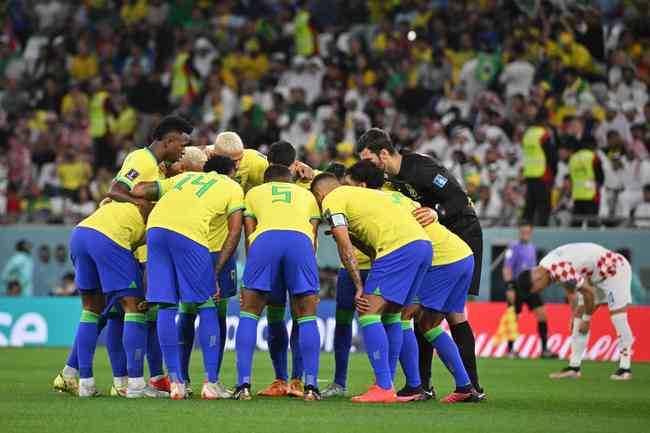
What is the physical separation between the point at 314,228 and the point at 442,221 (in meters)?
1.48

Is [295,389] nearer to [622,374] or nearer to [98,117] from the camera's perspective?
[622,374]

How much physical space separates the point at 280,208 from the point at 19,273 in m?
14.9

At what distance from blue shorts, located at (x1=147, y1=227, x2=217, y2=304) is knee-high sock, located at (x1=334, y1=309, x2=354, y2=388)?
1740 mm

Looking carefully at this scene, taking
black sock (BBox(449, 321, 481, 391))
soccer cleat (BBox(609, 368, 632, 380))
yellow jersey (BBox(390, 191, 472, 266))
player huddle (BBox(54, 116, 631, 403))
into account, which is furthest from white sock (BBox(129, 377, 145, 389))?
soccer cleat (BBox(609, 368, 632, 380))

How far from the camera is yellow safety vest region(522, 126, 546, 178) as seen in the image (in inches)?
935

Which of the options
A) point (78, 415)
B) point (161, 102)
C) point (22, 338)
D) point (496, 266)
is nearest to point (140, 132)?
point (161, 102)

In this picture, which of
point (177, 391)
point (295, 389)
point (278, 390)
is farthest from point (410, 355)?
point (177, 391)

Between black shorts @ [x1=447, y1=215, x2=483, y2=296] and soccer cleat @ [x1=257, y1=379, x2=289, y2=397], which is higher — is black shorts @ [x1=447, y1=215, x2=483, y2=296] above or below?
above

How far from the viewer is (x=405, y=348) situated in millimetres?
12391

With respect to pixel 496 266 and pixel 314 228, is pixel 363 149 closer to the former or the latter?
pixel 314 228

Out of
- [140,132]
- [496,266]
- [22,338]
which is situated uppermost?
[140,132]

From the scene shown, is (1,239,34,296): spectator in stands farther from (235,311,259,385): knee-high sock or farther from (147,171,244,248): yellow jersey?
(235,311,259,385): knee-high sock

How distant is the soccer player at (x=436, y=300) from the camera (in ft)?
40.5

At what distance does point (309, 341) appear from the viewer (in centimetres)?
1202
